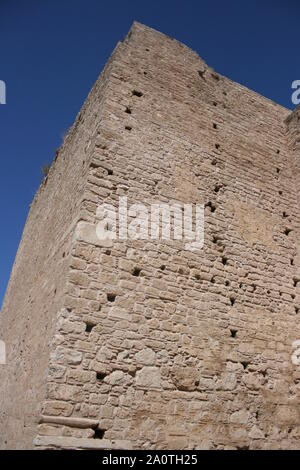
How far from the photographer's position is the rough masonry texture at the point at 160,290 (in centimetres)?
397

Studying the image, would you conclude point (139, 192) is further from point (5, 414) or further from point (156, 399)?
point (5, 414)

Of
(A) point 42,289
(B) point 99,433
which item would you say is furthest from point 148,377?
(A) point 42,289

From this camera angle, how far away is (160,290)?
4.81 meters

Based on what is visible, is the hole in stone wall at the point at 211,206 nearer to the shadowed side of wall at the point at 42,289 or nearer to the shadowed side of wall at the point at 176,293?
the shadowed side of wall at the point at 176,293

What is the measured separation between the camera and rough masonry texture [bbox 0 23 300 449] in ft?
13.0

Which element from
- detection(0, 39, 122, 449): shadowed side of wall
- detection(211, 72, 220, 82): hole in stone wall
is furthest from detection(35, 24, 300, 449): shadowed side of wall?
detection(211, 72, 220, 82): hole in stone wall

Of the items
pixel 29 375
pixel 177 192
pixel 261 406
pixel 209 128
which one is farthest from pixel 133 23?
pixel 261 406

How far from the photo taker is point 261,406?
478 centimetres

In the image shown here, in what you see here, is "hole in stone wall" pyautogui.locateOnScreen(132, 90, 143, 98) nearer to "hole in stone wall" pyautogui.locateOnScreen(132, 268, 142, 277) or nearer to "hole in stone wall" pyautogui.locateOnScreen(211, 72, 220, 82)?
"hole in stone wall" pyautogui.locateOnScreen(211, 72, 220, 82)

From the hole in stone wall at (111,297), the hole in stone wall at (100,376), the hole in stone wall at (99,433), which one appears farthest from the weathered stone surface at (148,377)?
the hole in stone wall at (111,297)

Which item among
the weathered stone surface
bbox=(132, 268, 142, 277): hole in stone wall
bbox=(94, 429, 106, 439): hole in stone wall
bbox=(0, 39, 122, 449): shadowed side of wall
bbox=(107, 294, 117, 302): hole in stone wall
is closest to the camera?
bbox=(94, 429, 106, 439): hole in stone wall

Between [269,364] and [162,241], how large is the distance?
2.36 meters

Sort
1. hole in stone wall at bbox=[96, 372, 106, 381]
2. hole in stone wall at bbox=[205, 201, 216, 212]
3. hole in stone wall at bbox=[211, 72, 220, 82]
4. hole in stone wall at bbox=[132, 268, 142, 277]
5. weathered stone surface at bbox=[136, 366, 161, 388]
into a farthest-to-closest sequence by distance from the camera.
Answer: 1. hole in stone wall at bbox=[211, 72, 220, 82]
2. hole in stone wall at bbox=[205, 201, 216, 212]
3. hole in stone wall at bbox=[132, 268, 142, 277]
4. weathered stone surface at bbox=[136, 366, 161, 388]
5. hole in stone wall at bbox=[96, 372, 106, 381]
